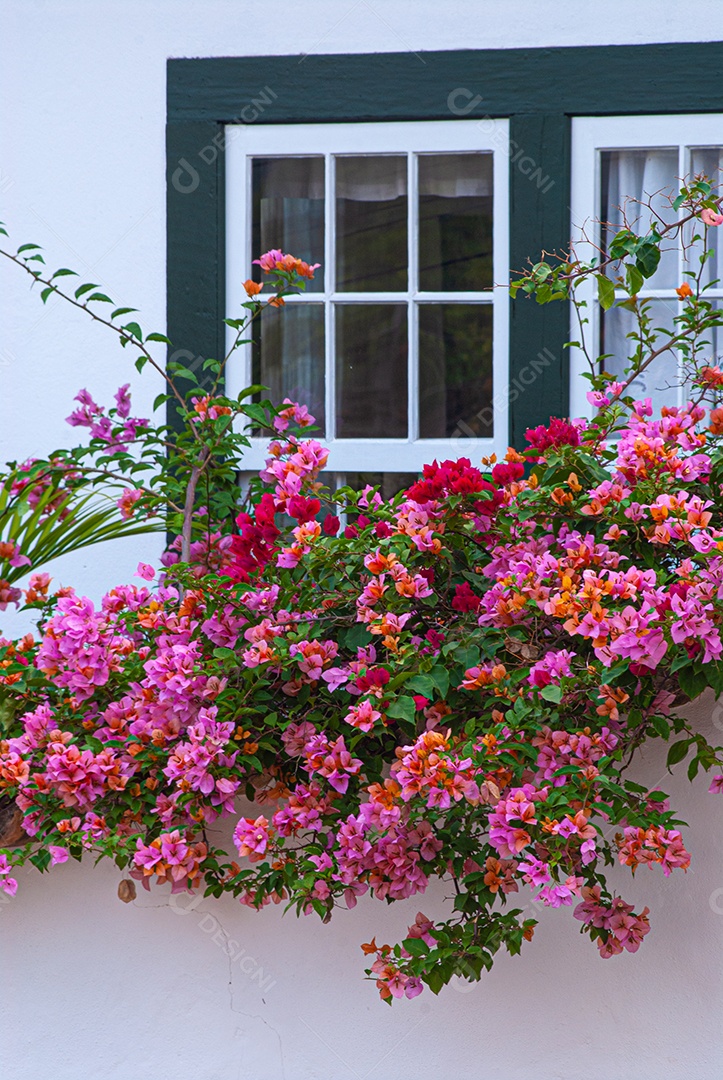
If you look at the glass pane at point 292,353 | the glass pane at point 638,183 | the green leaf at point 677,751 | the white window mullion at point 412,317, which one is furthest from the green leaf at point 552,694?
the glass pane at point 638,183

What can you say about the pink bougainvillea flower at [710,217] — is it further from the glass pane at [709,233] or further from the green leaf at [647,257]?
the glass pane at [709,233]

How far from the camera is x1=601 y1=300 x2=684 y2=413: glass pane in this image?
133 inches

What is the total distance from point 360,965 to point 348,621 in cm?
76

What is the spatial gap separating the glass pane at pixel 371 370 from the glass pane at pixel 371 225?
0.08m

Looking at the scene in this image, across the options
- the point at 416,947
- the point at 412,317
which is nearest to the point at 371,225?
the point at 412,317

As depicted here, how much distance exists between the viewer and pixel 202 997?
2.45 m

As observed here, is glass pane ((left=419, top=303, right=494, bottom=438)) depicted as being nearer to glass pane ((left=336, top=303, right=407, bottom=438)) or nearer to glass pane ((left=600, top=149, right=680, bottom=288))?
glass pane ((left=336, top=303, right=407, bottom=438))

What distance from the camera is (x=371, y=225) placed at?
346cm

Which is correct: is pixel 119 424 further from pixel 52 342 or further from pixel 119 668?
pixel 119 668

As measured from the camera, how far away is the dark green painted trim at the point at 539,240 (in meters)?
3.28

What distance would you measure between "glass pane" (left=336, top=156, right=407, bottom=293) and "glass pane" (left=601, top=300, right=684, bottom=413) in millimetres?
646

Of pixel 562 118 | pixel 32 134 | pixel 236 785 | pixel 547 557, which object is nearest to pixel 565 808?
pixel 547 557

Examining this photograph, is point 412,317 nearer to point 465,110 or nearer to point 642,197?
point 465,110

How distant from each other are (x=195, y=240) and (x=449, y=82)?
2.93 ft
